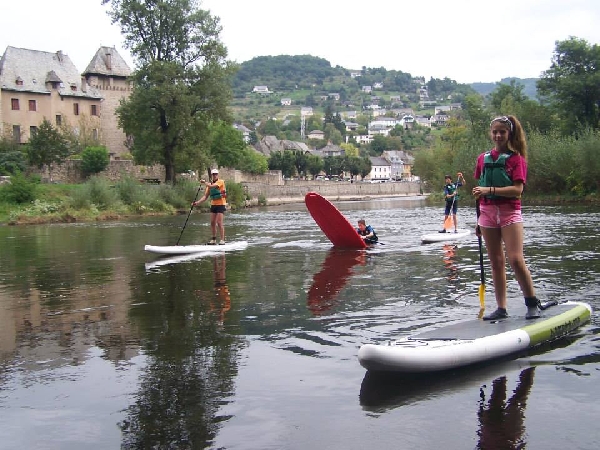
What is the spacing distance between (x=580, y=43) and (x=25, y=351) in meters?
74.3

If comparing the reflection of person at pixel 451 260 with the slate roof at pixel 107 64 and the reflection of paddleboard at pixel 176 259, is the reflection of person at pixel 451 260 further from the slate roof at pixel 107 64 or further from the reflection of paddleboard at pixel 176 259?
the slate roof at pixel 107 64

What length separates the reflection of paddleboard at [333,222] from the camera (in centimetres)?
1805

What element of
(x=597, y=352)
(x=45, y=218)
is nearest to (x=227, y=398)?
(x=597, y=352)

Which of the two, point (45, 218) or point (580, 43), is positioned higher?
point (580, 43)

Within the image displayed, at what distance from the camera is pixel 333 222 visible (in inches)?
745

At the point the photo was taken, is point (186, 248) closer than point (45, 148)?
Yes

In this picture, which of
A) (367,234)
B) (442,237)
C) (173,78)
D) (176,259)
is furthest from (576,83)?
(176,259)

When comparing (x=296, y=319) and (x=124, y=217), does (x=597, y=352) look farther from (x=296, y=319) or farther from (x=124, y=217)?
(x=124, y=217)

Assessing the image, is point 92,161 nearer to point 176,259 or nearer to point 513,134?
point 176,259

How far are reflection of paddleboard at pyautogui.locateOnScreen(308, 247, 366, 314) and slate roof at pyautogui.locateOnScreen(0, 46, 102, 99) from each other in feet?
255

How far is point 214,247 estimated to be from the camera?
19.3 m

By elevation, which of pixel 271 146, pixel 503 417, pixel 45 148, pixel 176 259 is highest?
pixel 271 146

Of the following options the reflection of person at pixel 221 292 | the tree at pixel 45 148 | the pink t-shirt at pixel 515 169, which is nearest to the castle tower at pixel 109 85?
the tree at pixel 45 148

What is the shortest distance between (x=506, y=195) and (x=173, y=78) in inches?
2137
